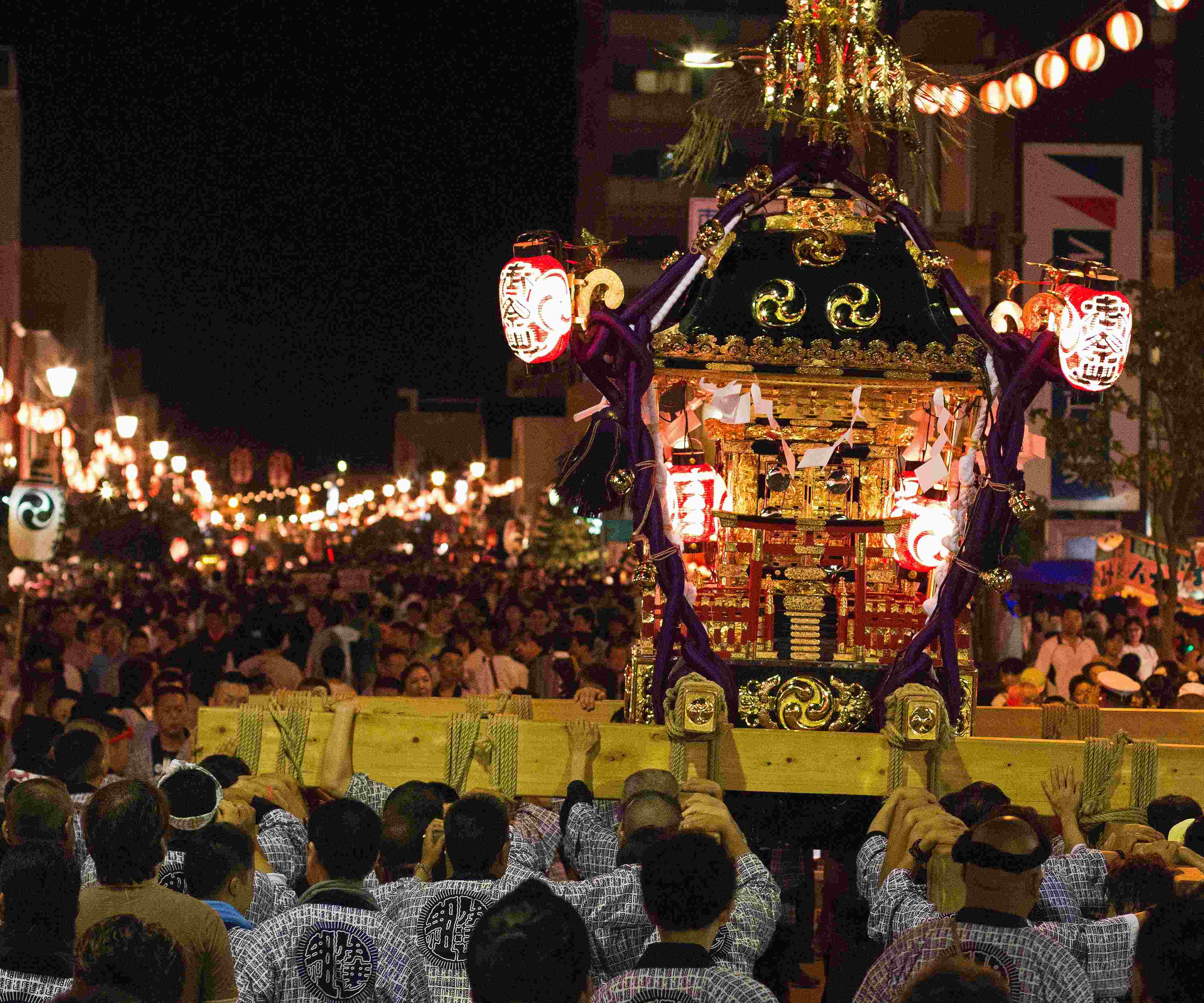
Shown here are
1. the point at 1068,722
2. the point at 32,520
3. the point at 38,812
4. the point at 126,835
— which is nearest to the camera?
the point at 126,835

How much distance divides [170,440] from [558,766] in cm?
7248

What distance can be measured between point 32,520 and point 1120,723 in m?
11.5

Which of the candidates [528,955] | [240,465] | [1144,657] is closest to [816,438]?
[528,955]

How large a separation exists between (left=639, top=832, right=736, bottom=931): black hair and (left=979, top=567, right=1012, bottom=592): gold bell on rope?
469 centimetres

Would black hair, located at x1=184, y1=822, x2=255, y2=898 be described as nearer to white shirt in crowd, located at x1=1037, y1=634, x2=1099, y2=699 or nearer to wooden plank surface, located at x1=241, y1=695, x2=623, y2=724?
wooden plank surface, located at x1=241, y1=695, x2=623, y2=724

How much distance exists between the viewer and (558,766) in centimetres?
766

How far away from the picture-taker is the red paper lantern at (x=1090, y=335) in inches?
347

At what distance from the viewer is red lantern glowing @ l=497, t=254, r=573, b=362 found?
29.3 ft

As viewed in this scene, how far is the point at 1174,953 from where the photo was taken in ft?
11.2

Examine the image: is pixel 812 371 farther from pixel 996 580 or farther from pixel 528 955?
pixel 528 955

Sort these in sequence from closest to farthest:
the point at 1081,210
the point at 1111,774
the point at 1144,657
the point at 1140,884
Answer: the point at 1140,884 < the point at 1111,774 < the point at 1144,657 < the point at 1081,210

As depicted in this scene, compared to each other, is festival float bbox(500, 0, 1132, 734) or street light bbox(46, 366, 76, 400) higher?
street light bbox(46, 366, 76, 400)

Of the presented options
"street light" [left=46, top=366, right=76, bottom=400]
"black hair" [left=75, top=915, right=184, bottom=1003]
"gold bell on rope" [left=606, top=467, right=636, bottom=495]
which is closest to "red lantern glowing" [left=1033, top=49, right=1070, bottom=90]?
"gold bell on rope" [left=606, top=467, right=636, bottom=495]

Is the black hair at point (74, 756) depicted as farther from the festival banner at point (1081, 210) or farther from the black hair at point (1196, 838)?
the festival banner at point (1081, 210)
